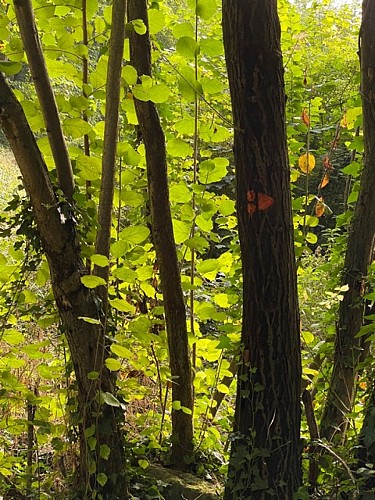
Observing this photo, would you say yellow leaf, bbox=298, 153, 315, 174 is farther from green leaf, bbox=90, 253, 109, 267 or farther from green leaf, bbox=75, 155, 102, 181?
green leaf, bbox=90, 253, 109, 267

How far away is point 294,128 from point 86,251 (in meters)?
1.12

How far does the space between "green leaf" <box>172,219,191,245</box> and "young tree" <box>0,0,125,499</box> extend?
46 centimetres

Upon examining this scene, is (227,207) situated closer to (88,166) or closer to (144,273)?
(144,273)

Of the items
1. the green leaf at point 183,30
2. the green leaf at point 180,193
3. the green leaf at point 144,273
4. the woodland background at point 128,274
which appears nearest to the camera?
the woodland background at point 128,274

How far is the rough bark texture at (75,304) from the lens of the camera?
1328mm

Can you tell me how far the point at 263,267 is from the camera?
1.61 meters

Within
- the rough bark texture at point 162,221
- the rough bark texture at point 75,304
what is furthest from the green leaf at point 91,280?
the rough bark texture at point 162,221

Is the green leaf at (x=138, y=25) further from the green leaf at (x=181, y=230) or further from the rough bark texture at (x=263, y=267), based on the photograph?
the green leaf at (x=181, y=230)

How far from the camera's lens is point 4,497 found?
1734 millimetres

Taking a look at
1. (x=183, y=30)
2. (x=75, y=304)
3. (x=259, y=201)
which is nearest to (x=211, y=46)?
(x=183, y=30)

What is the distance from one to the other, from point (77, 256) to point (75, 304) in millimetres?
134

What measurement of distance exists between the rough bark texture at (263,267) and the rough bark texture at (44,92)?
0.52 m

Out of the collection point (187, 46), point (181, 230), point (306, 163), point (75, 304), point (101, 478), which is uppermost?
point (187, 46)

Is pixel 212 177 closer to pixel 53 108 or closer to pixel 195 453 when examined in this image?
pixel 53 108
